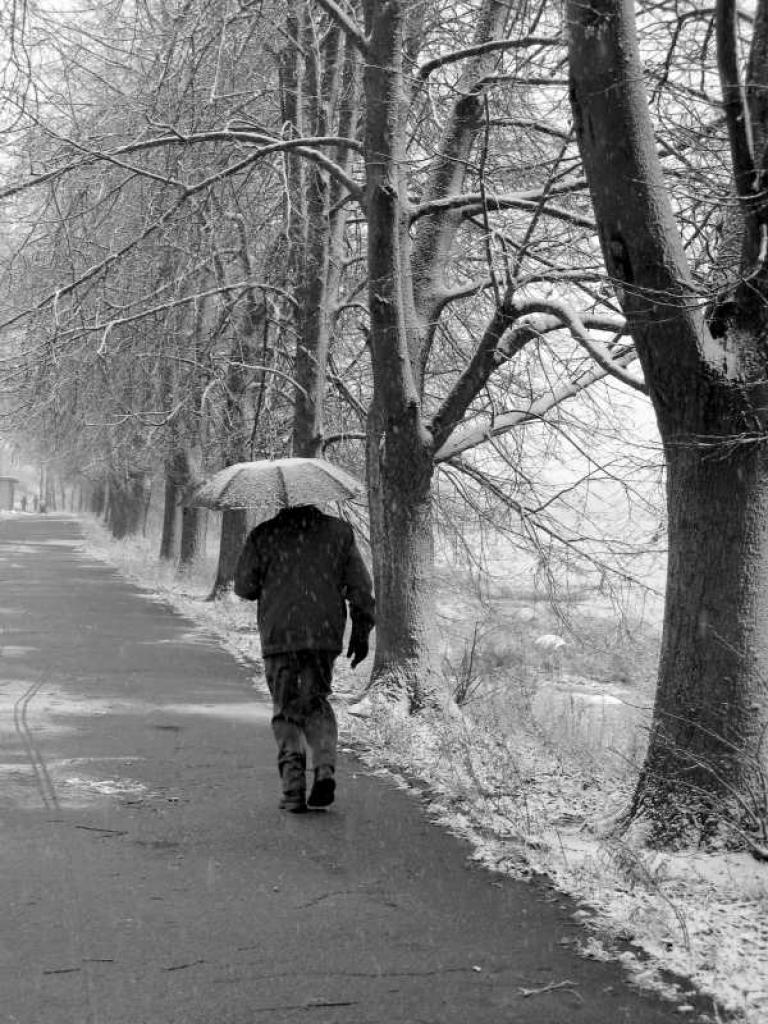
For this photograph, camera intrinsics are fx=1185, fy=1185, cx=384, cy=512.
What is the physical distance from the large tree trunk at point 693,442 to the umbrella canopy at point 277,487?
6.24 ft

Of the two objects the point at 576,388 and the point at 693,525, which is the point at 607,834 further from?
the point at 576,388

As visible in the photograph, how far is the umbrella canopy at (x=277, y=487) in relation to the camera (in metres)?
6.55

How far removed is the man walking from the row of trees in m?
1.77

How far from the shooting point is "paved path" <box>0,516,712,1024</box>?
3.89 m

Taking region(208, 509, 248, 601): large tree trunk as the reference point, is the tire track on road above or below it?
below

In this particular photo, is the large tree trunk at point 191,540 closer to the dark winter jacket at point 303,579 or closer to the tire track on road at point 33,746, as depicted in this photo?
the tire track on road at point 33,746

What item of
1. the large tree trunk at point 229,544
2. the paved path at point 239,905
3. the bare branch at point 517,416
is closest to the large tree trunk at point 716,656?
the paved path at point 239,905

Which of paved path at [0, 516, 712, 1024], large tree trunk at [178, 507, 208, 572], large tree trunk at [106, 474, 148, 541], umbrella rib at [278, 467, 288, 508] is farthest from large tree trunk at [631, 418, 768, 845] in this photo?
large tree trunk at [106, 474, 148, 541]

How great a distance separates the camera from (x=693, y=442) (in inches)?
229

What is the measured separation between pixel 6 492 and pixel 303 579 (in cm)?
10384

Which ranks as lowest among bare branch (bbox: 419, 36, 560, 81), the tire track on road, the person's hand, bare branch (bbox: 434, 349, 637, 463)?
the tire track on road

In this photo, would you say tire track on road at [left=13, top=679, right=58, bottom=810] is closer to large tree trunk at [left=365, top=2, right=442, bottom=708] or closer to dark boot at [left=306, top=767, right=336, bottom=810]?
dark boot at [left=306, top=767, right=336, bottom=810]

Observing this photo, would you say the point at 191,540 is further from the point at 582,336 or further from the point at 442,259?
the point at 582,336

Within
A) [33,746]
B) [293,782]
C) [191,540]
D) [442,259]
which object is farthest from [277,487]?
Result: [191,540]
